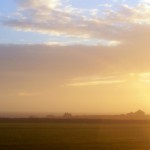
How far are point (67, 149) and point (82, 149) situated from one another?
1.32 m

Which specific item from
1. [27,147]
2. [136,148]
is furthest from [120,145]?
[27,147]

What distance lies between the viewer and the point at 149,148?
42.1 m

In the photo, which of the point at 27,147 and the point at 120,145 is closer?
the point at 27,147

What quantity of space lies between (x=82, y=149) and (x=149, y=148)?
255 inches

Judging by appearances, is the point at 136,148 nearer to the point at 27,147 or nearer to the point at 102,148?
the point at 102,148

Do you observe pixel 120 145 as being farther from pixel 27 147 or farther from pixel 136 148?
pixel 27 147

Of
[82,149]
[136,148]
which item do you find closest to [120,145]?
[136,148]

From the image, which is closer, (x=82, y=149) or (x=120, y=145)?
(x=82, y=149)

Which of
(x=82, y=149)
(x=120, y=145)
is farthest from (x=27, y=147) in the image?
(x=120, y=145)

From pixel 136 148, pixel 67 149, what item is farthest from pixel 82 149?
pixel 136 148

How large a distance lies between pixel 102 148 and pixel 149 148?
Answer: 14.4ft

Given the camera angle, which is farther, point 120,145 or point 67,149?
point 120,145

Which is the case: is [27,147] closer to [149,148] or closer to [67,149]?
[67,149]

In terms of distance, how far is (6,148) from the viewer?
135 ft
